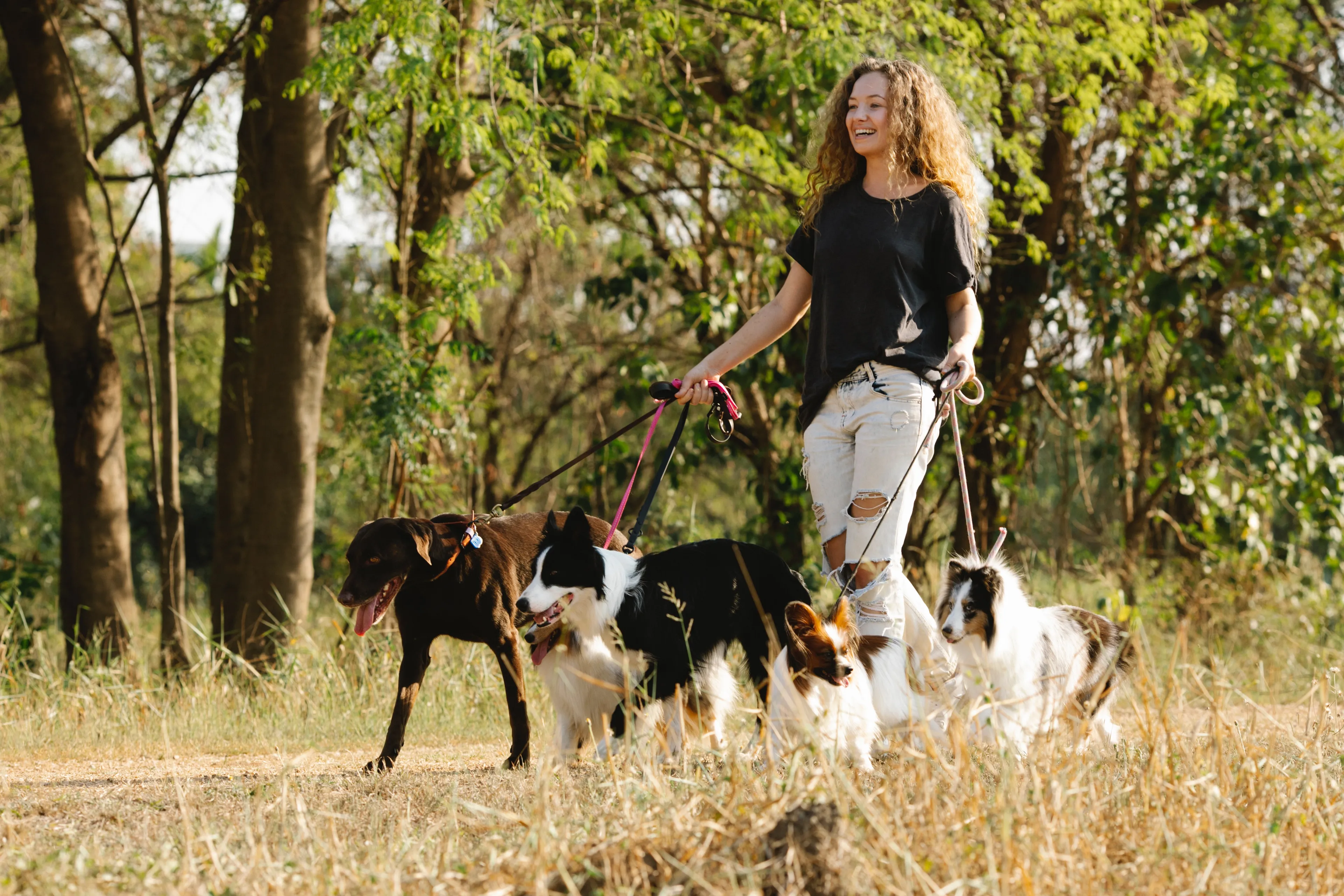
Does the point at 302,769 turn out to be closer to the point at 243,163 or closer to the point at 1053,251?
the point at 243,163

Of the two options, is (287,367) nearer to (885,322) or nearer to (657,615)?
(657,615)

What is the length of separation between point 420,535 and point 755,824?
2.10 m

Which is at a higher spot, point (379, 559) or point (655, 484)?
point (655, 484)

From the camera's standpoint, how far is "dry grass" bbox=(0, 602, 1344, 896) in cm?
259

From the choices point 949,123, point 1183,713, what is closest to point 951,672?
point 1183,713

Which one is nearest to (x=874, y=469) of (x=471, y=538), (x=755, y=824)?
(x=755, y=824)

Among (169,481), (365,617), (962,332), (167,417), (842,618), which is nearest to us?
(842,618)

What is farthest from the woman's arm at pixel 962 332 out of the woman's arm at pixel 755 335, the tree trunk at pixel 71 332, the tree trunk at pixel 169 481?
the tree trunk at pixel 71 332

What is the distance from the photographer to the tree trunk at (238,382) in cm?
797

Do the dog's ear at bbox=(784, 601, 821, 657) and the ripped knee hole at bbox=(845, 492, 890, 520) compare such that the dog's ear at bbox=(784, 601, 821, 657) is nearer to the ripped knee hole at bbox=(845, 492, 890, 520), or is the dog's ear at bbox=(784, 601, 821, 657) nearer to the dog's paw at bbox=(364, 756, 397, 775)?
the ripped knee hole at bbox=(845, 492, 890, 520)

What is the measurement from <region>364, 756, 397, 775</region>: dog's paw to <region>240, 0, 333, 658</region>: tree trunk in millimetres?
3308

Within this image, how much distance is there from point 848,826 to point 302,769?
268 cm

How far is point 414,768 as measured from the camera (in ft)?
15.0

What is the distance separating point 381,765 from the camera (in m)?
4.47
